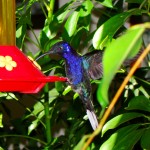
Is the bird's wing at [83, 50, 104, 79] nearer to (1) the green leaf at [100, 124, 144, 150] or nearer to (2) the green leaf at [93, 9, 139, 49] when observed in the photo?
(2) the green leaf at [93, 9, 139, 49]

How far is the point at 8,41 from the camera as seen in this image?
1035mm

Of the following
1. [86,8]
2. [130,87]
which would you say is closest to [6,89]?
[86,8]

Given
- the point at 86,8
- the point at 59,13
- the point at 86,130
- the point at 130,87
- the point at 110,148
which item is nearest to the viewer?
the point at 110,148

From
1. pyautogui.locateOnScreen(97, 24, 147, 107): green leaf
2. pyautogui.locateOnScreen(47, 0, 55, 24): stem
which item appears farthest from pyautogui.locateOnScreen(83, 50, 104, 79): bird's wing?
pyautogui.locateOnScreen(97, 24, 147, 107): green leaf

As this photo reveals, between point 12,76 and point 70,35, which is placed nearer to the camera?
point 12,76

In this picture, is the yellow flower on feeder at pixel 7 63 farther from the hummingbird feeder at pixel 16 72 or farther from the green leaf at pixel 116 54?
the green leaf at pixel 116 54

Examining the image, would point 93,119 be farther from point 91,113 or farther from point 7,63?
point 7,63

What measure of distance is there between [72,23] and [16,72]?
1.55ft

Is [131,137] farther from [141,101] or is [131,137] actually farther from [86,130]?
[86,130]

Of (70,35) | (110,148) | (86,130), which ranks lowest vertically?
(86,130)

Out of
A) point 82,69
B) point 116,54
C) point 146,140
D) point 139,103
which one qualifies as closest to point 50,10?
point 82,69

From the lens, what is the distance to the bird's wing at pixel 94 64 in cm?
99

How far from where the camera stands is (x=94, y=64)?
1.01 meters

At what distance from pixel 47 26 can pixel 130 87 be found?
51 cm
